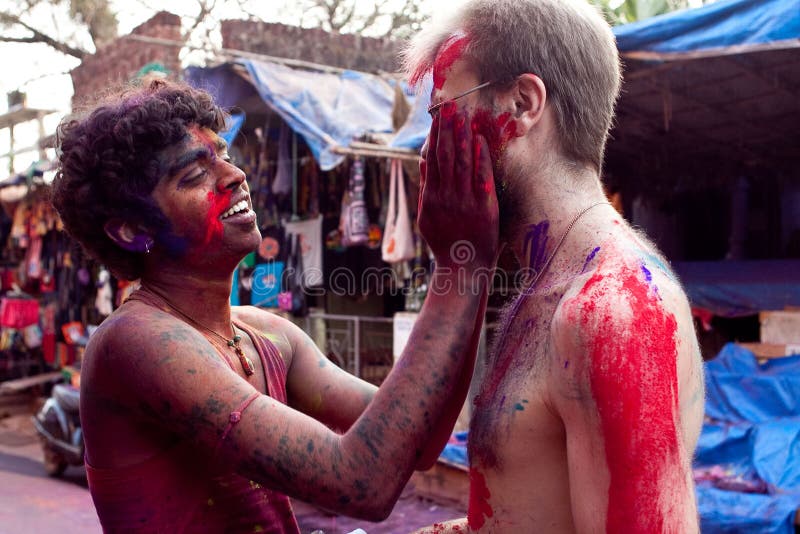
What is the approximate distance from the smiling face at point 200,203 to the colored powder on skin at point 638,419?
1.20m

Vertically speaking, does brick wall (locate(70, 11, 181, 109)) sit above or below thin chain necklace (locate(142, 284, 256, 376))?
above

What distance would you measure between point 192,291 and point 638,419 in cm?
135

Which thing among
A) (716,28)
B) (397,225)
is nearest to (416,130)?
(397,225)

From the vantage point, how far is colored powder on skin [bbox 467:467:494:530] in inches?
58.9

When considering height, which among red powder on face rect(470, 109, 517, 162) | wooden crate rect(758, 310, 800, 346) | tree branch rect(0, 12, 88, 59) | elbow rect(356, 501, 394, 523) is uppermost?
tree branch rect(0, 12, 88, 59)

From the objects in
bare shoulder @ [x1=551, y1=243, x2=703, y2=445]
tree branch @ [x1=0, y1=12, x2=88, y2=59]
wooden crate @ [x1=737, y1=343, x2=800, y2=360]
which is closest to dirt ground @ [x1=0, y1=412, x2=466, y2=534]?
wooden crate @ [x1=737, y1=343, x2=800, y2=360]

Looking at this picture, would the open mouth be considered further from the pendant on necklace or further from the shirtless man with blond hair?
the shirtless man with blond hair

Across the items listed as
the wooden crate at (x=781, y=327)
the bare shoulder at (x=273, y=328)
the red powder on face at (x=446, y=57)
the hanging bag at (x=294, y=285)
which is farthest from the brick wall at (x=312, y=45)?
the red powder on face at (x=446, y=57)

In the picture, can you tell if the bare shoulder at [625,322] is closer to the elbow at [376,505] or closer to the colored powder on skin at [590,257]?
the colored powder on skin at [590,257]

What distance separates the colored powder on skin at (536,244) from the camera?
160 centimetres

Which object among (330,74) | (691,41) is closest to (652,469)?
(691,41)

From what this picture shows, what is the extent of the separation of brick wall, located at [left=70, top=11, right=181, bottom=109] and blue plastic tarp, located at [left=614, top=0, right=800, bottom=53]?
6446 millimetres

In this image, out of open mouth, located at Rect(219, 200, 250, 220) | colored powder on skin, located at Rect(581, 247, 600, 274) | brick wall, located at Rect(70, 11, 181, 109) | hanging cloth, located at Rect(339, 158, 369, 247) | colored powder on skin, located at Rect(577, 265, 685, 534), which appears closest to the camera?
colored powder on skin, located at Rect(577, 265, 685, 534)

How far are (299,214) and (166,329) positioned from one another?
640 centimetres
